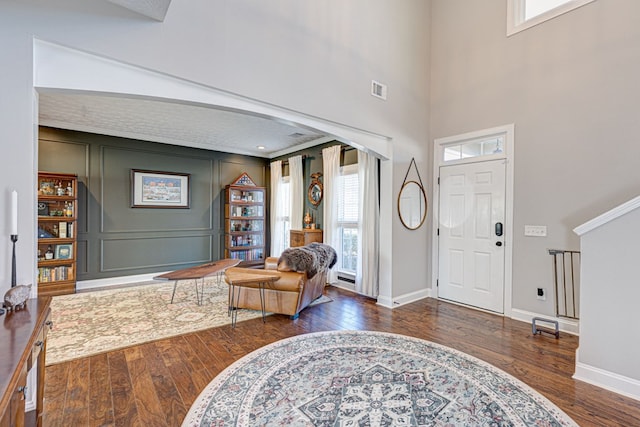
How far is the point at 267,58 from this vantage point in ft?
9.81

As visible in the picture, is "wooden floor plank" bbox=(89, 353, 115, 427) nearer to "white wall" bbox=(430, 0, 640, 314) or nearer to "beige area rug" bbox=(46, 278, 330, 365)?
"beige area rug" bbox=(46, 278, 330, 365)

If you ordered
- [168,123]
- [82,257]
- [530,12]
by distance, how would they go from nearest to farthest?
[530,12]
[168,123]
[82,257]

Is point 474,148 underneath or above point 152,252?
above

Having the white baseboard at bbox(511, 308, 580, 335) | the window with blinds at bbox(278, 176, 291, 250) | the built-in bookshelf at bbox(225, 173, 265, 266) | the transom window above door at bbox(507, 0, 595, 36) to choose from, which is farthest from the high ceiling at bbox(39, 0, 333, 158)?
the white baseboard at bbox(511, 308, 580, 335)

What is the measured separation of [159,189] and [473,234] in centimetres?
574

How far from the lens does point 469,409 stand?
201 centimetres

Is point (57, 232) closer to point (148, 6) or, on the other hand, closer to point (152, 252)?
point (152, 252)

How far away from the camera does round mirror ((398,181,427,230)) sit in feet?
14.4

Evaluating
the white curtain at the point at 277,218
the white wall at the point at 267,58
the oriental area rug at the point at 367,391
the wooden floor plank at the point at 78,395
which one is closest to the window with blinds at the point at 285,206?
the white curtain at the point at 277,218

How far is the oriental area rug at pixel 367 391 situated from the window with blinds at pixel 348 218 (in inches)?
97.4

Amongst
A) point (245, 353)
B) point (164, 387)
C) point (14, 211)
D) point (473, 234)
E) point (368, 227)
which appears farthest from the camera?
point (368, 227)

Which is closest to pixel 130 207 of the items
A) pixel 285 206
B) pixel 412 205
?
pixel 285 206

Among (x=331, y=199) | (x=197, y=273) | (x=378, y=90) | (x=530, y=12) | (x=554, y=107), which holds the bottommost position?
(x=197, y=273)

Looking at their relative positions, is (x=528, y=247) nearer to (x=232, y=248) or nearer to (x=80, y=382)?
(x=80, y=382)
